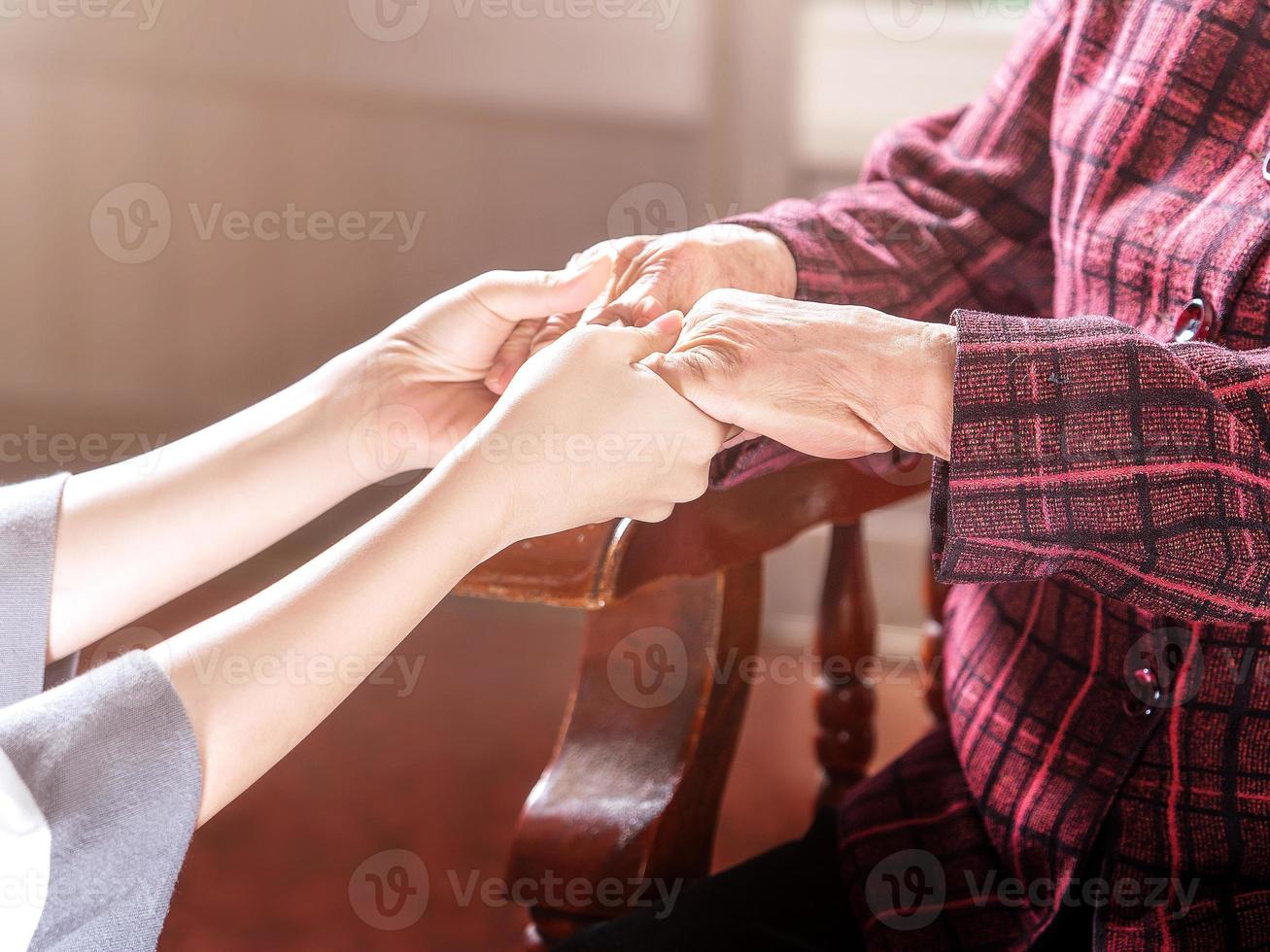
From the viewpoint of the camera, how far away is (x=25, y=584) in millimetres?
688

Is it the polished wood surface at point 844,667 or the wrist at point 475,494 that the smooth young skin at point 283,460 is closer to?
the wrist at point 475,494

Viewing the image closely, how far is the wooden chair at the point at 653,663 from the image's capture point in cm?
75

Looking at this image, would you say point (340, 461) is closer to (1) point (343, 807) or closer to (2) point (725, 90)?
Result: (1) point (343, 807)

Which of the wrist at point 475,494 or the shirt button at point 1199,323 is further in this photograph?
the shirt button at point 1199,323

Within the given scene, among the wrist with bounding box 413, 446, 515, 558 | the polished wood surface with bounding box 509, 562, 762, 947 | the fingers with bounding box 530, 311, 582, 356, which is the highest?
the fingers with bounding box 530, 311, 582, 356

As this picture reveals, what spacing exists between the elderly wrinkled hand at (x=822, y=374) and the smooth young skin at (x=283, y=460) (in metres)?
0.17

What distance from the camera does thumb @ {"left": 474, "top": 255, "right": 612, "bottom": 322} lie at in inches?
32.8
